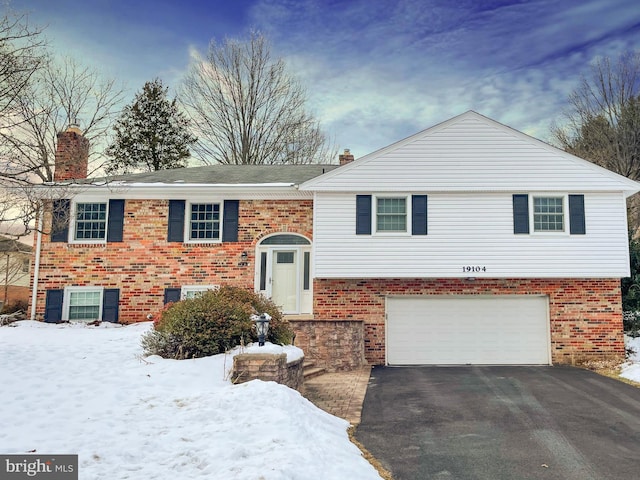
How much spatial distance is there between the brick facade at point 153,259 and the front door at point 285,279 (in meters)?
0.69

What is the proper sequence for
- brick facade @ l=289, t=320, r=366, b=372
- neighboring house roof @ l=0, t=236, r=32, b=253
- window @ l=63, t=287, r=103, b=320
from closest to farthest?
neighboring house roof @ l=0, t=236, r=32, b=253
brick facade @ l=289, t=320, r=366, b=372
window @ l=63, t=287, r=103, b=320

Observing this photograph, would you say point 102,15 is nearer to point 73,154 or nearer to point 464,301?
point 73,154

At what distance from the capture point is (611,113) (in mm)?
20844

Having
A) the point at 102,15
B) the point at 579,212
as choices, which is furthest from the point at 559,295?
the point at 102,15

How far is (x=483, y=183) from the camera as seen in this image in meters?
12.7

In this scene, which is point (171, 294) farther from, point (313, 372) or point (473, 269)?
point (473, 269)

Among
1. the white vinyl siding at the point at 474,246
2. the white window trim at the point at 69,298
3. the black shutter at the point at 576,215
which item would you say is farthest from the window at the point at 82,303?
the black shutter at the point at 576,215

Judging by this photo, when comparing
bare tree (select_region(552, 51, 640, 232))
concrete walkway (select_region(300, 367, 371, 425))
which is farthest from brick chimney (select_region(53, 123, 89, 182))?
bare tree (select_region(552, 51, 640, 232))

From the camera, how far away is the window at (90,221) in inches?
538

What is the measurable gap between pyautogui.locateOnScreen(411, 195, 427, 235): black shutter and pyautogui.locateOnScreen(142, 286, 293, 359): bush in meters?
5.97

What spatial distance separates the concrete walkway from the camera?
25.6 feet

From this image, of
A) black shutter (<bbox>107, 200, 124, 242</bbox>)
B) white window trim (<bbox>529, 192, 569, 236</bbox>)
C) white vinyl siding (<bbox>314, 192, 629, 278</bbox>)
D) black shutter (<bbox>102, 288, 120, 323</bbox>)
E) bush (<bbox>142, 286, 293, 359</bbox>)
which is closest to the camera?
bush (<bbox>142, 286, 293, 359</bbox>)

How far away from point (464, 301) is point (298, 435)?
9360 mm

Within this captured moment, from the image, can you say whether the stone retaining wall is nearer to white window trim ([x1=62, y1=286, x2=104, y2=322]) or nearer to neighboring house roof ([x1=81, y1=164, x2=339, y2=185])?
neighboring house roof ([x1=81, y1=164, x2=339, y2=185])
